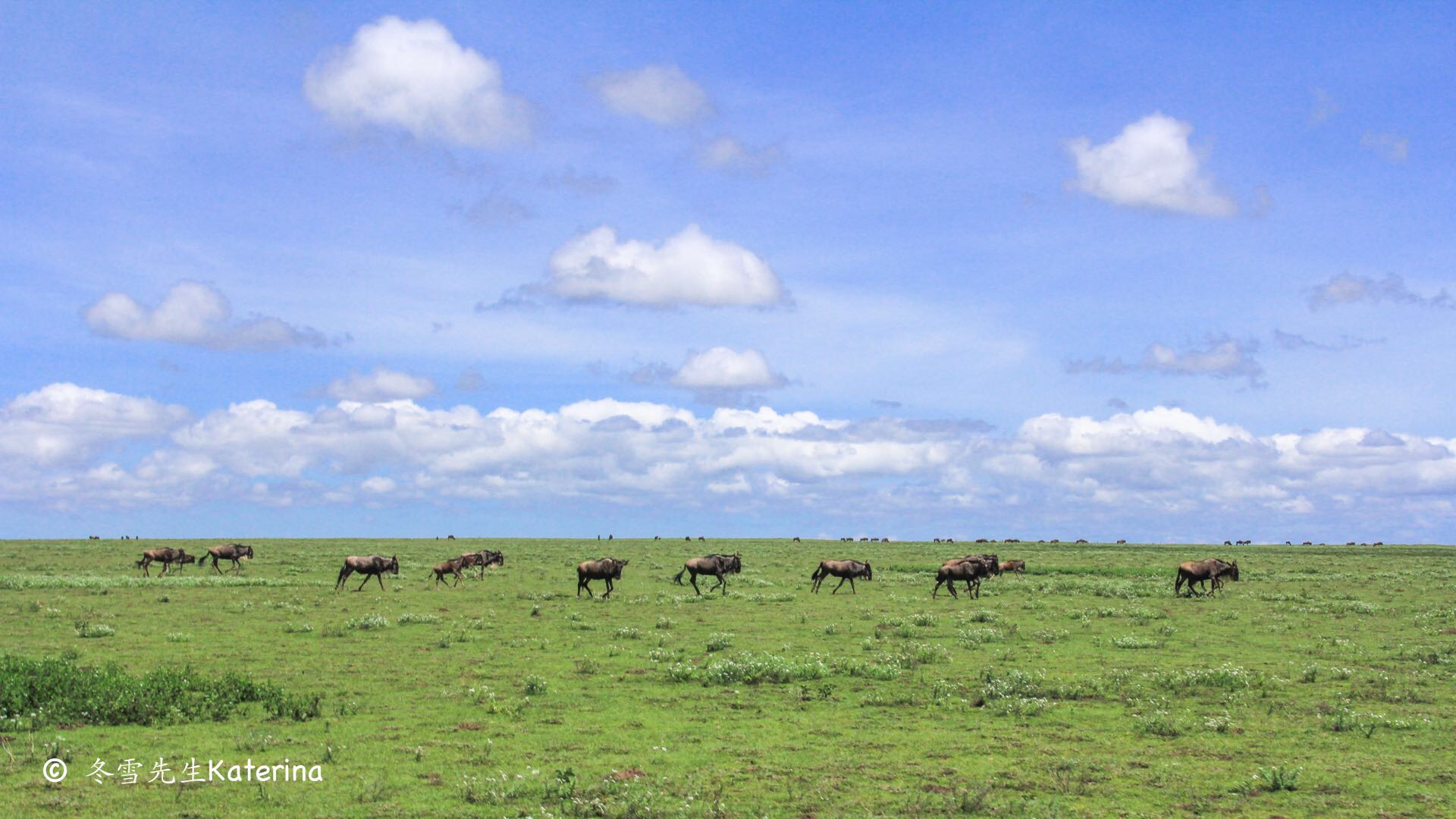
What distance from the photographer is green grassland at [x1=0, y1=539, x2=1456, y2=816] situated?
12531 millimetres

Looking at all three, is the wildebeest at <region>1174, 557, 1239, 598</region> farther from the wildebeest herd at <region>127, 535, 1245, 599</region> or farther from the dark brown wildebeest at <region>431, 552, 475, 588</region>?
the dark brown wildebeest at <region>431, 552, 475, 588</region>

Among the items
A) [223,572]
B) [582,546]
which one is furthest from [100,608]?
[582,546]


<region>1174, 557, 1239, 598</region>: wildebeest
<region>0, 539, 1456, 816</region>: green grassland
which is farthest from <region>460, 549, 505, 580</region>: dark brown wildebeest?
<region>1174, 557, 1239, 598</region>: wildebeest

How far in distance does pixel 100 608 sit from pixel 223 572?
18854 mm

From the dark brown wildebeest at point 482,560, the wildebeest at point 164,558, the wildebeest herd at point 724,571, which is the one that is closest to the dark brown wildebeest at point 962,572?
the wildebeest herd at point 724,571

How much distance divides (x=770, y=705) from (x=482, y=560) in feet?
118

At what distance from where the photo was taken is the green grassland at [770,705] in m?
12.5

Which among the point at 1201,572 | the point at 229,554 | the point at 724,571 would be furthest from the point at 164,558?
the point at 1201,572

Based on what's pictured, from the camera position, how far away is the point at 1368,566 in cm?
6341

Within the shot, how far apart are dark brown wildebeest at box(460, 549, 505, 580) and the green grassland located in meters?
11.1

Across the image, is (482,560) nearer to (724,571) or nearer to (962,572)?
(724,571)

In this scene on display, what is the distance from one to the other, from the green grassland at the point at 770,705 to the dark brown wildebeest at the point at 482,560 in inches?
436

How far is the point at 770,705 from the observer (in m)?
18.3

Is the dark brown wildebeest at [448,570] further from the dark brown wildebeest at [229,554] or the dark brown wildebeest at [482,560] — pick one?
the dark brown wildebeest at [229,554]
